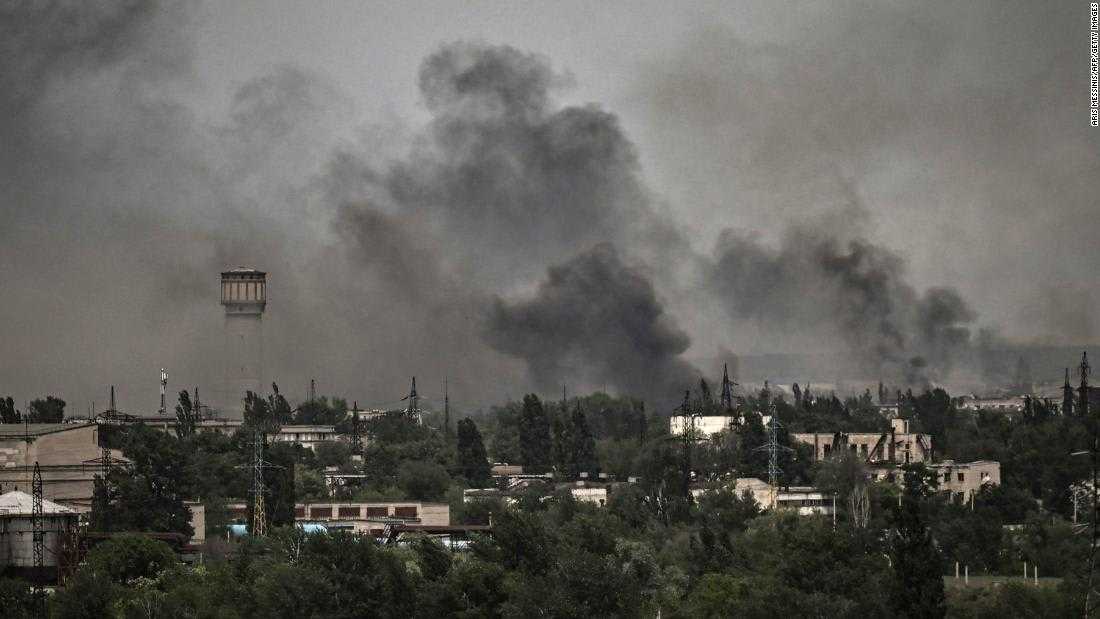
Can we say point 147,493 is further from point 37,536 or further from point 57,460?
point 37,536

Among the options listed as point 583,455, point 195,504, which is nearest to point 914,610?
point 195,504

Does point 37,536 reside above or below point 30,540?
above

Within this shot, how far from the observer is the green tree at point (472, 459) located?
3733 inches

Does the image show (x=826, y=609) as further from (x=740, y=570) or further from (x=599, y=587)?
(x=740, y=570)

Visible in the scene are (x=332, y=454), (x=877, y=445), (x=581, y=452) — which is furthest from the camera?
(x=332, y=454)

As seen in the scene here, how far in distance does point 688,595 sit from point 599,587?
34.6 feet

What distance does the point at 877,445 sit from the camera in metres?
90.8

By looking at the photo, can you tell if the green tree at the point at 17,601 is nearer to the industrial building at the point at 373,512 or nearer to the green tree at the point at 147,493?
the green tree at the point at 147,493

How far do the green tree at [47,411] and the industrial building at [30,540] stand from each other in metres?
46.3

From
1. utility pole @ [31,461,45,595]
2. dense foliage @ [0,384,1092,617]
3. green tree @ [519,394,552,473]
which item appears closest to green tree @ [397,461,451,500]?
dense foliage @ [0,384,1092,617]

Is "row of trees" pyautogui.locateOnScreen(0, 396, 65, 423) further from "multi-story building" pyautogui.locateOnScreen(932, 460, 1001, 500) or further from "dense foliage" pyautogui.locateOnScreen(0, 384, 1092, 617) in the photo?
"multi-story building" pyautogui.locateOnScreen(932, 460, 1001, 500)

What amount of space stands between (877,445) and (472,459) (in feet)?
65.6

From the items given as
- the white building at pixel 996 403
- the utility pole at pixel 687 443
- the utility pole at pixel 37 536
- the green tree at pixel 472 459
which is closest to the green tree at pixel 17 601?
the utility pole at pixel 37 536

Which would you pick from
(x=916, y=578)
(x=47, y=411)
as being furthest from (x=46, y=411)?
(x=916, y=578)
